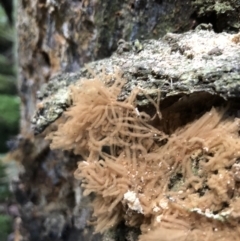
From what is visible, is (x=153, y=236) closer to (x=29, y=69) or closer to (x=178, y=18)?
(x=178, y=18)

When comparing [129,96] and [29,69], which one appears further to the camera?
[29,69]

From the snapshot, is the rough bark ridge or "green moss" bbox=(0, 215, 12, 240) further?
"green moss" bbox=(0, 215, 12, 240)

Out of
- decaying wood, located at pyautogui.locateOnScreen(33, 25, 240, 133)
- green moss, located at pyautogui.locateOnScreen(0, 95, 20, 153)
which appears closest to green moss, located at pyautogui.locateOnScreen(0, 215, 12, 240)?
decaying wood, located at pyautogui.locateOnScreen(33, 25, 240, 133)

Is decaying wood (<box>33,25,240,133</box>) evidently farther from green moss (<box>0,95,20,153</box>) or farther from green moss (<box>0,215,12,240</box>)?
green moss (<box>0,95,20,153</box>)

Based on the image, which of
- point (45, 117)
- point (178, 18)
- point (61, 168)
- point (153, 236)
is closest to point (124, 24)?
point (178, 18)

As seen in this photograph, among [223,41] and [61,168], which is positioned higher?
[223,41]

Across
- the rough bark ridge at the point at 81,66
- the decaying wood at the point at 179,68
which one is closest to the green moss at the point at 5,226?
the rough bark ridge at the point at 81,66

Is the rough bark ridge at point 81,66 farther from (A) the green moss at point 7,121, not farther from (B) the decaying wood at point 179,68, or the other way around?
(A) the green moss at point 7,121

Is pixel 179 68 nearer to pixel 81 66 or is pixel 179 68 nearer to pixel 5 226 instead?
pixel 81 66

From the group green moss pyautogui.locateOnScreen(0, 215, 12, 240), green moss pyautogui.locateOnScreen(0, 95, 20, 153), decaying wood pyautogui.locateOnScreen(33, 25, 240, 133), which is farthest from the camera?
green moss pyautogui.locateOnScreen(0, 95, 20, 153)
